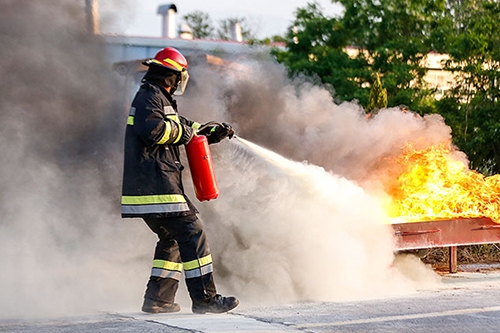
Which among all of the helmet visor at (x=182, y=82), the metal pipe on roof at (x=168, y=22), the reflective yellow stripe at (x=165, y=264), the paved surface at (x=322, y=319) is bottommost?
the paved surface at (x=322, y=319)

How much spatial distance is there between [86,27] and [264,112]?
1960mm

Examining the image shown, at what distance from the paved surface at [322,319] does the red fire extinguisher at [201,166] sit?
32.4 inches

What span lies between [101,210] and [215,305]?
59.7 inches

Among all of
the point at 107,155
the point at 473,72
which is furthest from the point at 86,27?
the point at 473,72

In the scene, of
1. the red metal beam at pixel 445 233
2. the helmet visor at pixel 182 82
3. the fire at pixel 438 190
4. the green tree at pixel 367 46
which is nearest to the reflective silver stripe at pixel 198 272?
the helmet visor at pixel 182 82

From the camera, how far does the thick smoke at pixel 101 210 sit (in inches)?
240

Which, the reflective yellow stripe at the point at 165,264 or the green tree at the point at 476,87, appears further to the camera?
the green tree at the point at 476,87

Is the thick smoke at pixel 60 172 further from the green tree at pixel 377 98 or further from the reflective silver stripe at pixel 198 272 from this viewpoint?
the green tree at pixel 377 98

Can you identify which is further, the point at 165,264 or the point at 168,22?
the point at 168,22

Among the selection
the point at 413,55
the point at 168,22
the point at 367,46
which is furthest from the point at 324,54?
the point at 168,22

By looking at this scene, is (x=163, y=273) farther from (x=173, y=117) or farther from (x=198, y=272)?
(x=173, y=117)

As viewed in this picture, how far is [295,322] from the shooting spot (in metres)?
5.12

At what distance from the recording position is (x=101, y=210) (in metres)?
6.53

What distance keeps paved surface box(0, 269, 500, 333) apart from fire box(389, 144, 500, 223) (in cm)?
133
